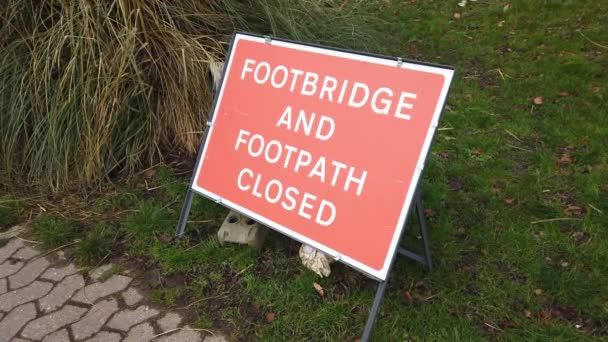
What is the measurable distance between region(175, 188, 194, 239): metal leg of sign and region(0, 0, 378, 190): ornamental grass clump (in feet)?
2.75

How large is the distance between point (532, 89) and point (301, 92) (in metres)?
2.51

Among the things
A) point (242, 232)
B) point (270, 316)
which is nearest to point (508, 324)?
point (270, 316)

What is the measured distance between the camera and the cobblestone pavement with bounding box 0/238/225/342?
94.3 inches

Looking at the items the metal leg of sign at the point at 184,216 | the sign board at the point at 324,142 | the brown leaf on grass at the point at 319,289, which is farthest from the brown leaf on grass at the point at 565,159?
the metal leg of sign at the point at 184,216

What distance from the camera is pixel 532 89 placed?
13.2ft

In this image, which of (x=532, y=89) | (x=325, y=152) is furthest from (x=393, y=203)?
(x=532, y=89)

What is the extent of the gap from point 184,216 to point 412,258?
1320 mm

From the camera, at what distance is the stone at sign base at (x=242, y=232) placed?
275 cm

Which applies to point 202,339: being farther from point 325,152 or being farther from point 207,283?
point 325,152

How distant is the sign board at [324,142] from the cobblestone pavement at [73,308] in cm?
67

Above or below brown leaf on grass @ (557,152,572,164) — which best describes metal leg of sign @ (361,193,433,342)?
below

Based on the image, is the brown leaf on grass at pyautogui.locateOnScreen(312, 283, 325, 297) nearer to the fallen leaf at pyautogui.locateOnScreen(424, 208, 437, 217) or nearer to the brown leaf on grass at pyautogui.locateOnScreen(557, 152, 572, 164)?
the fallen leaf at pyautogui.locateOnScreen(424, 208, 437, 217)

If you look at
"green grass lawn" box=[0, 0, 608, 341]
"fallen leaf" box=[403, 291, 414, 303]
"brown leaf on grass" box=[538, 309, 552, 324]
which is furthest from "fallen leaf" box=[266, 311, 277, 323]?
"brown leaf on grass" box=[538, 309, 552, 324]

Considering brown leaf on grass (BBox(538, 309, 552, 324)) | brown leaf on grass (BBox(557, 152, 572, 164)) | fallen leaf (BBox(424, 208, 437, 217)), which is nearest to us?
brown leaf on grass (BBox(538, 309, 552, 324))
